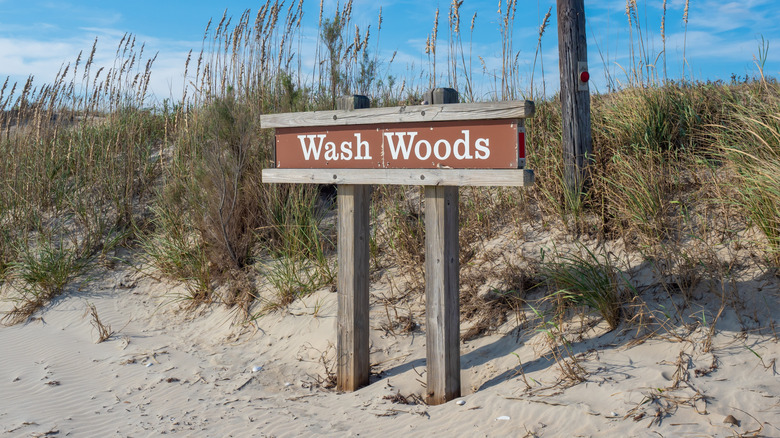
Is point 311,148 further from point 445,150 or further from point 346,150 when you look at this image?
point 445,150

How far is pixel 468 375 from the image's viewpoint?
438 cm

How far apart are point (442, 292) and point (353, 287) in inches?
30.6

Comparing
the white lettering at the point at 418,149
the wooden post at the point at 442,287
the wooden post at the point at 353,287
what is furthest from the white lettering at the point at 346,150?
the wooden post at the point at 442,287

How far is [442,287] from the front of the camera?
12.9 ft

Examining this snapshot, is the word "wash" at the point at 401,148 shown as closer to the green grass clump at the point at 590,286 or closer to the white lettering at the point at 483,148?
the white lettering at the point at 483,148

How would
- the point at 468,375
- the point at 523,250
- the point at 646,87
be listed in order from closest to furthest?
1. the point at 468,375
2. the point at 523,250
3. the point at 646,87

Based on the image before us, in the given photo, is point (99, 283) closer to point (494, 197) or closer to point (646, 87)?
point (494, 197)

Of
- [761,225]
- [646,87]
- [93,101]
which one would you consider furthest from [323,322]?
[93,101]

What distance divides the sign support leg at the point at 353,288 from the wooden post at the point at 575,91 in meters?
2.28

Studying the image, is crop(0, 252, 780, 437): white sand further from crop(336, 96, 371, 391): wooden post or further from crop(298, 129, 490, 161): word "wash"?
crop(298, 129, 490, 161): word "wash"

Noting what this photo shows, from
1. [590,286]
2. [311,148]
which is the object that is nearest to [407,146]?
[311,148]

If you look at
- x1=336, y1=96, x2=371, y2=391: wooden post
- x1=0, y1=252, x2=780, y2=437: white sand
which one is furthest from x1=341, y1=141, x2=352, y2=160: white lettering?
x1=0, y1=252, x2=780, y2=437: white sand

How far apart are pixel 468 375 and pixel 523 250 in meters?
1.52

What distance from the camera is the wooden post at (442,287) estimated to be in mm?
3906
